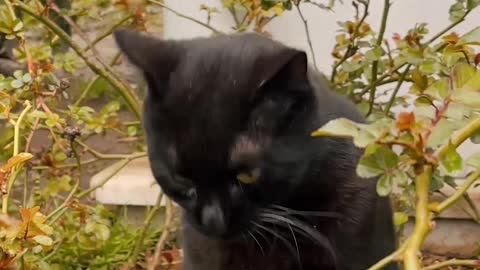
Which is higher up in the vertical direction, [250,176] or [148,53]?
[148,53]

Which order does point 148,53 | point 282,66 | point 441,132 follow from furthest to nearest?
point 148,53
point 282,66
point 441,132

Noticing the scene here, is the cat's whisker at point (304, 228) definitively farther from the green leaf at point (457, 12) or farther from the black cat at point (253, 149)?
the green leaf at point (457, 12)

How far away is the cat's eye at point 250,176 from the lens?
114cm

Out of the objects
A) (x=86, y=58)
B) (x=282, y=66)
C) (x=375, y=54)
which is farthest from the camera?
(x=86, y=58)

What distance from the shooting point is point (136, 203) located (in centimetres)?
221

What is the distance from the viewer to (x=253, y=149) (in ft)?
3.69

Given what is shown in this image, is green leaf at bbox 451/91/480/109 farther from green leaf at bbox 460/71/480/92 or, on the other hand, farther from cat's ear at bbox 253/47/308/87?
cat's ear at bbox 253/47/308/87

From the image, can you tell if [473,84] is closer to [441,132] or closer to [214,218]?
[441,132]

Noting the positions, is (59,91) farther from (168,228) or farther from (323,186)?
(323,186)

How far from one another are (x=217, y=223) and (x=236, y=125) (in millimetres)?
136

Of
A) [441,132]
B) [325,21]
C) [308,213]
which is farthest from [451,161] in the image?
[325,21]

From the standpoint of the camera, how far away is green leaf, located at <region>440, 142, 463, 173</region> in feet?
2.75

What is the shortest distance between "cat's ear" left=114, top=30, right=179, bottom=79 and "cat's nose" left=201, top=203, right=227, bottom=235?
Result: 0.18 m

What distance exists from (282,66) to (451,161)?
0.31 m
